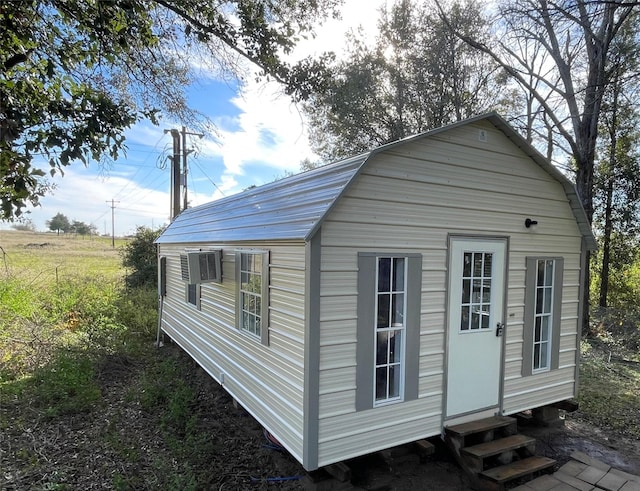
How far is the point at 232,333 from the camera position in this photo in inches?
185

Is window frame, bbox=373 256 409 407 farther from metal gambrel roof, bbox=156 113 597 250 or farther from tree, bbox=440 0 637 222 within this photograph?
tree, bbox=440 0 637 222

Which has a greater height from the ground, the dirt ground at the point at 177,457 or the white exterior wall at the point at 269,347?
the white exterior wall at the point at 269,347

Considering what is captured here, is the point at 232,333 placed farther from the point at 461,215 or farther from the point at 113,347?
the point at 113,347

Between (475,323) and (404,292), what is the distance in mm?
1105

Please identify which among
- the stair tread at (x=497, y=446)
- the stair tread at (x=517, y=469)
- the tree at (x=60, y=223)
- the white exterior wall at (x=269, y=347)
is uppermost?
the tree at (x=60, y=223)

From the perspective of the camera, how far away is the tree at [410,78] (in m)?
10.5

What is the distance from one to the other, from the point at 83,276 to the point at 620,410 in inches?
559

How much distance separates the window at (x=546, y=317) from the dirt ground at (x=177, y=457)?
86 cm

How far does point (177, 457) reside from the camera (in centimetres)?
388

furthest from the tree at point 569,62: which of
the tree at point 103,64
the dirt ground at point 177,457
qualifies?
the dirt ground at point 177,457

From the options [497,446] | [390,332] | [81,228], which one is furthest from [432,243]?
[81,228]

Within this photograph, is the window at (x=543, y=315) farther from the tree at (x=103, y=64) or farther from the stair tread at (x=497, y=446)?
the tree at (x=103, y=64)

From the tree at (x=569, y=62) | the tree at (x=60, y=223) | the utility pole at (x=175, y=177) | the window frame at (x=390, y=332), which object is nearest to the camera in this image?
the window frame at (x=390, y=332)

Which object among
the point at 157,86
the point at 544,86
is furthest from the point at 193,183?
the point at 544,86
